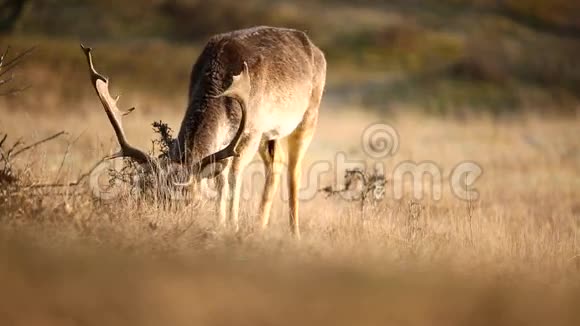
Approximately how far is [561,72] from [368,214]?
30007 millimetres

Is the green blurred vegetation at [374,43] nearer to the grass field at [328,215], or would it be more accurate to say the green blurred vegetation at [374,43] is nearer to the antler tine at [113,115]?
the grass field at [328,215]

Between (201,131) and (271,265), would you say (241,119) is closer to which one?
(201,131)

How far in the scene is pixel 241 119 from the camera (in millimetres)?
9500

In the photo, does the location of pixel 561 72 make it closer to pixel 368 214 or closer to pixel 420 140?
pixel 420 140

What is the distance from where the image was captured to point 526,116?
2836 centimetres

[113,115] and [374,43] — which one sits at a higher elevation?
[374,43]

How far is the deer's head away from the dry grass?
0.31m

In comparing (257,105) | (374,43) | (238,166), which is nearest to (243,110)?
(238,166)

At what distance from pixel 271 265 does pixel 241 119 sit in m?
2.48

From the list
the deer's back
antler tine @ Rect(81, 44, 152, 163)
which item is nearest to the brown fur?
the deer's back

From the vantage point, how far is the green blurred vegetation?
3219 cm

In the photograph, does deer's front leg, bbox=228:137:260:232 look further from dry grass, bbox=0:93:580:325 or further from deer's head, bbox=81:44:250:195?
deer's head, bbox=81:44:250:195

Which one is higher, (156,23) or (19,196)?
(156,23)

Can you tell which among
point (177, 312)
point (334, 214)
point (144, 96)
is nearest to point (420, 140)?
point (144, 96)
